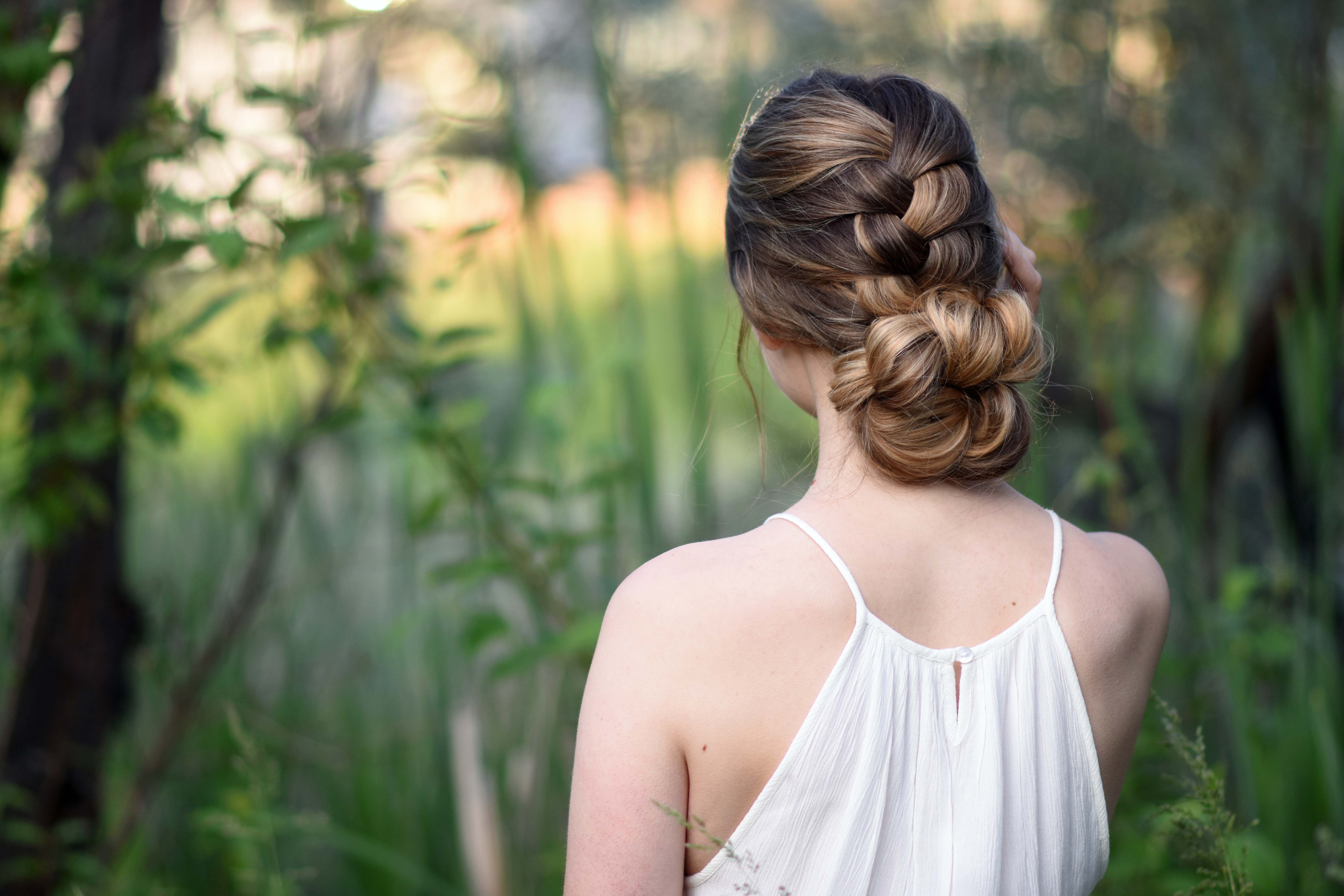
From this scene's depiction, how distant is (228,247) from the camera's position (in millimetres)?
1149

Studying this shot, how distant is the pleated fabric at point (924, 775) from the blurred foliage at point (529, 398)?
0.49 feet

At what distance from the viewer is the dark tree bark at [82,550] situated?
161 cm

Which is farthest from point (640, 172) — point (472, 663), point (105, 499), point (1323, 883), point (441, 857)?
point (1323, 883)

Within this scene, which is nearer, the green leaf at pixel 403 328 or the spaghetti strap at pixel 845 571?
the spaghetti strap at pixel 845 571

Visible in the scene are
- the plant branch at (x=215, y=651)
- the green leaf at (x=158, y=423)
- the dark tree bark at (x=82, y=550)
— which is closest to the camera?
the green leaf at (x=158, y=423)

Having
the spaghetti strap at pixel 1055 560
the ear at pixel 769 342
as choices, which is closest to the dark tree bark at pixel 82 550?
the ear at pixel 769 342

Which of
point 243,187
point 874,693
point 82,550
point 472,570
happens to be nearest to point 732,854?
point 874,693

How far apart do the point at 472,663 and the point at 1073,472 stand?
2.14 m

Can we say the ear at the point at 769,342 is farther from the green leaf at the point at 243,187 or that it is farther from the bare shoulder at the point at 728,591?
the green leaf at the point at 243,187

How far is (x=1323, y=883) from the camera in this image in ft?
5.16

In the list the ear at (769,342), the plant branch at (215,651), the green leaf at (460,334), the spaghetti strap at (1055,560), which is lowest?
the plant branch at (215,651)

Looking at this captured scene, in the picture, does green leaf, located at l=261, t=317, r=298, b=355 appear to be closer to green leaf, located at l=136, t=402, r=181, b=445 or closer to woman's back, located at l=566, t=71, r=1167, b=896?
green leaf, located at l=136, t=402, r=181, b=445

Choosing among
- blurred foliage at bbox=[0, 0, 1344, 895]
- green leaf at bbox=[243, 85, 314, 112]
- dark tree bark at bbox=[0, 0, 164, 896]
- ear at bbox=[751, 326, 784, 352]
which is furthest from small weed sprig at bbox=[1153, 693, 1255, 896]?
dark tree bark at bbox=[0, 0, 164, 896]

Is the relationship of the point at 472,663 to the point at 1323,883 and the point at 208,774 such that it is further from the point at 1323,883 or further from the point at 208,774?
the point at 1323,883
